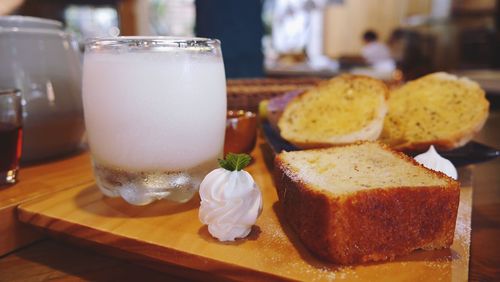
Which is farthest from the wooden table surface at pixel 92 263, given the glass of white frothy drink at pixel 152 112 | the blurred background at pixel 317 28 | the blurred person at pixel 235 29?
the blurred person at pixel 235 29

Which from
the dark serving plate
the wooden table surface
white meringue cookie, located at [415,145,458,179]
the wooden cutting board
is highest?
white meringue cookie, located at [415,145,458,179]

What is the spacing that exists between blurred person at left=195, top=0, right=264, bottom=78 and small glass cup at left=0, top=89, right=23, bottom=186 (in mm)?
1358

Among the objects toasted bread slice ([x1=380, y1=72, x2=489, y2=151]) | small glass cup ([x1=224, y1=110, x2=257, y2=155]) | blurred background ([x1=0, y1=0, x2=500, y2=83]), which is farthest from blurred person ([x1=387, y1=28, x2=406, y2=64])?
small glass cup ([x1=224, y1=110, x2=257, y2=155])

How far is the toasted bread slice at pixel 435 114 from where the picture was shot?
1068mm

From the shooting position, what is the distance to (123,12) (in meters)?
4.99

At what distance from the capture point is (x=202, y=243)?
66 centimetres

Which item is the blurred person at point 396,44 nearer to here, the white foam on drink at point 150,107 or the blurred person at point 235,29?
the blurred person at point 235,29

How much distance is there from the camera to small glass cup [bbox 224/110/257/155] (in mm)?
1093

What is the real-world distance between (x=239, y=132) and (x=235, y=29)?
4.07ft

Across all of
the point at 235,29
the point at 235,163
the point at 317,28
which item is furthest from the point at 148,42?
the point at 317,28

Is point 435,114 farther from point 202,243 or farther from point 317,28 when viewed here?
→ point 317,28

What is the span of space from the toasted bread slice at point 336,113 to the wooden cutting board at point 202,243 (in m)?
0.26

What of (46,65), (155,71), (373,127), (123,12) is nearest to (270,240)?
(155,71)

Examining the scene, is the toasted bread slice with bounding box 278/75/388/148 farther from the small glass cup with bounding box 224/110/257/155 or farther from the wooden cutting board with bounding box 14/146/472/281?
the wooden cutting board with bounding box 14/146/472/281
